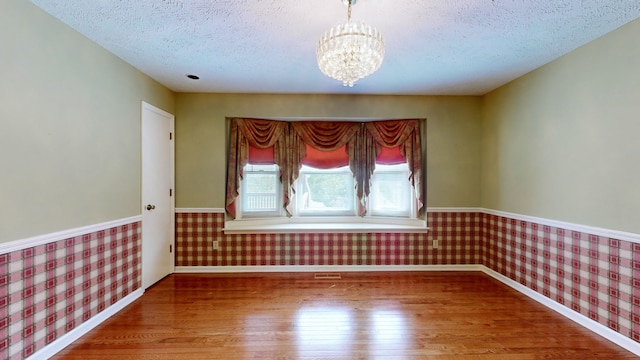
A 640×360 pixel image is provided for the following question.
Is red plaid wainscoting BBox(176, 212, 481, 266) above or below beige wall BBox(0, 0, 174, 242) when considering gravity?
below

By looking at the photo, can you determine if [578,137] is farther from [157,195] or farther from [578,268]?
[157,195]

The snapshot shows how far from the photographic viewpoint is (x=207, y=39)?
2.16 metres

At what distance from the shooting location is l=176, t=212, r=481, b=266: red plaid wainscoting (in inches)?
139

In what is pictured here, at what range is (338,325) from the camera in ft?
7.38

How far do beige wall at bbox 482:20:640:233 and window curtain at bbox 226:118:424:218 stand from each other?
43.5 inches

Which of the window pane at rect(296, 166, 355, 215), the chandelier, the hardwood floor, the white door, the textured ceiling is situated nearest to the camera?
the chandelier

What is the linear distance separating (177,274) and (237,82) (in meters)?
2.55

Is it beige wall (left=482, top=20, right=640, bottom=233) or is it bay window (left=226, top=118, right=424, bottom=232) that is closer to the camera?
beige wall (left=482, top=20, right=640, bottom=233)

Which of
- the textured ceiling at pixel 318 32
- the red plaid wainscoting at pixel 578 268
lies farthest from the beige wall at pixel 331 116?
the red plaid wainscoting at pixel 578 268

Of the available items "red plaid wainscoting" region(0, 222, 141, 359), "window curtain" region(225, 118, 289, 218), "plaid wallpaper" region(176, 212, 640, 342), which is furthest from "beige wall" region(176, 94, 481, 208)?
"red plaid wainscoting" region(0, 222, 141, 359)

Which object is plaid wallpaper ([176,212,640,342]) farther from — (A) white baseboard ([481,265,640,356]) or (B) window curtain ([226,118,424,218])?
(B) window curtain ([226,118,424,218])

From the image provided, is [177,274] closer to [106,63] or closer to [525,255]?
[106,63]

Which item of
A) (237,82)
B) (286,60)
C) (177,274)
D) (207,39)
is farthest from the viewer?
(177,274)

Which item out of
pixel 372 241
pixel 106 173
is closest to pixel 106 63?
pixel 106 173
